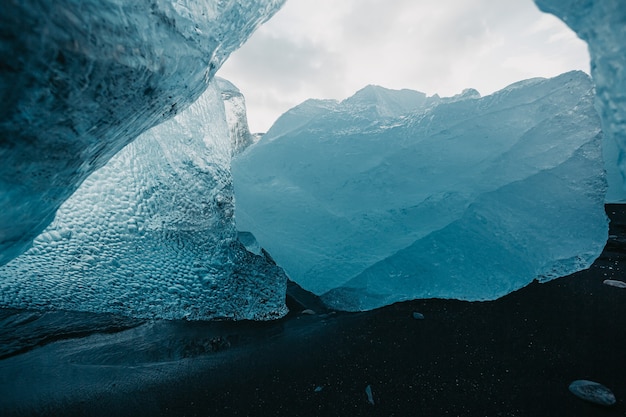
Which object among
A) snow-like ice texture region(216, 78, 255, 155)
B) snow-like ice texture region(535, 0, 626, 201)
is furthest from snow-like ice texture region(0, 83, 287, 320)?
snow-like ice texture region(216, 78, 255, 155)

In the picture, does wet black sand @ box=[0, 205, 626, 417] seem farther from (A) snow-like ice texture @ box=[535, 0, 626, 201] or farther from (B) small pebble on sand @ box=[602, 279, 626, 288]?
(A) snow-like ice texture @ box=[535, 0, 626, 201]

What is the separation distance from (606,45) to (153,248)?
98.1 inches

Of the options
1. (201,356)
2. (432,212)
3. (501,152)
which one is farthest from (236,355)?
(501,152)

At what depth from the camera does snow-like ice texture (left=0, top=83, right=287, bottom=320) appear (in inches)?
74.4

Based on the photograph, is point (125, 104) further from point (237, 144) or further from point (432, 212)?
point (237, 144)

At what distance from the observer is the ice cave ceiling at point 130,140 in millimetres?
716

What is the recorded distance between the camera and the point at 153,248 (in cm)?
194

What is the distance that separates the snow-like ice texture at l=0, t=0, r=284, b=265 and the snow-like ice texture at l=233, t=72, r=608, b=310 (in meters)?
1.22

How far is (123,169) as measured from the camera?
188 centimetres

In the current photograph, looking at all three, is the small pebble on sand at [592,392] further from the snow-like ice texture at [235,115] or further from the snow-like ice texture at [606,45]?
the snow-like ice texture at [235,115]

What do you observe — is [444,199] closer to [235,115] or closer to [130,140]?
[130,140]

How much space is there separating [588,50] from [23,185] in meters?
2.28

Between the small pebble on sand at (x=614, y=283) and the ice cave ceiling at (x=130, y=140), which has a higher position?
the ice cave ceiling at (x=130, y=140)

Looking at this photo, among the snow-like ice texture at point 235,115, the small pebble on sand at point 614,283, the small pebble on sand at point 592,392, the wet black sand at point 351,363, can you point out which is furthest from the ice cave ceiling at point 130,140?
the snow-like ice texture at point 235,115
